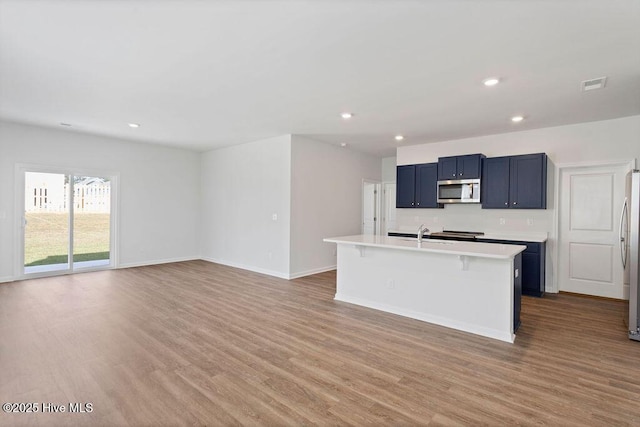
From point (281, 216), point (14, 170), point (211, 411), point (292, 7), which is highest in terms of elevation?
point (292, 7)

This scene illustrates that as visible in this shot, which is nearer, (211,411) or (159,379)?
(211,411)

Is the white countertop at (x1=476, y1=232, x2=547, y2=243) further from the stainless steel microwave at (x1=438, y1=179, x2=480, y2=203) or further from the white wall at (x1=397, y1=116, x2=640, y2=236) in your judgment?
the stainless steel microwave at (x1=438, y1=179, x2=480, y2=203)

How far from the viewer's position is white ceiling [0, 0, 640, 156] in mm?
2207

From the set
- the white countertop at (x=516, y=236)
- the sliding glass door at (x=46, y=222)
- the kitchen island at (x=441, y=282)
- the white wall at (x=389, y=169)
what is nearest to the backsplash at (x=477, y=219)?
the white countertop at (x=516, y=236)

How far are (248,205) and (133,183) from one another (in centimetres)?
263

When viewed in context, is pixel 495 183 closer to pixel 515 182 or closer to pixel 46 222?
pixel 515 182

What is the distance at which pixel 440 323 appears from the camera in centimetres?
365

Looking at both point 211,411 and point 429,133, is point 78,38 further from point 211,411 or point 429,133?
point 429,133

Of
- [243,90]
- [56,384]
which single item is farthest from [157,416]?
[243,90]

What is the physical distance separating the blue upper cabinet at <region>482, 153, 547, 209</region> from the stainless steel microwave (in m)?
0.13

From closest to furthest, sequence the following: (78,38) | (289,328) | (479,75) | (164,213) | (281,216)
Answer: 1. (78,38)
2. (479,75)
3. (289,328)
4. (281,216)
5. (164,213)

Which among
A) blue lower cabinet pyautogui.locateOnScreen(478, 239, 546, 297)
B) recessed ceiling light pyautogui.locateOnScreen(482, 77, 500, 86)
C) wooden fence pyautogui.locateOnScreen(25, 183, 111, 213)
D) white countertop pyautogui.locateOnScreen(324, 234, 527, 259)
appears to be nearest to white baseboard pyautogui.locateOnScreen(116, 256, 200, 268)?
wooden fence pyautogui.locateOnScreen(25, 183, 111, 213)

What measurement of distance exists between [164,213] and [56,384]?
218 inches

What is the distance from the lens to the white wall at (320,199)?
6027mm
